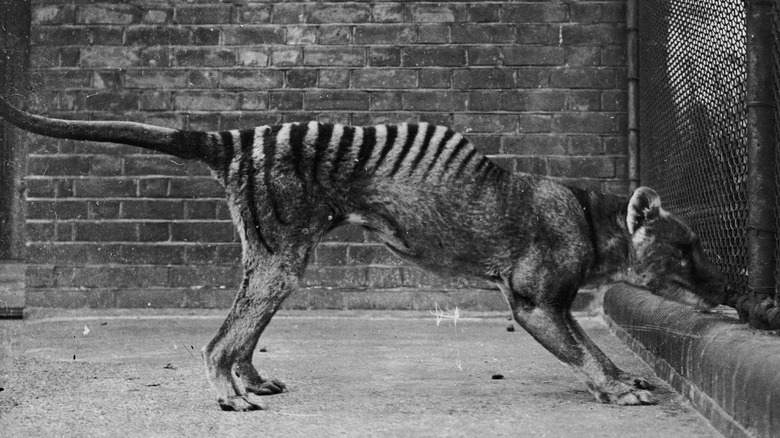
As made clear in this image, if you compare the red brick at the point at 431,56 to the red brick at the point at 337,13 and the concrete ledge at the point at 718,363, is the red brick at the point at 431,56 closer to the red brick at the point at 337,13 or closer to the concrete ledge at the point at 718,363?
the red brick at the point at 337,13

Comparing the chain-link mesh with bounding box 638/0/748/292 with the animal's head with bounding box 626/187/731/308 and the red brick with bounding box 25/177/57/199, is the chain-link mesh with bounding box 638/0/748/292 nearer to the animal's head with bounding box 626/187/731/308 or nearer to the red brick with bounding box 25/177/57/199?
the animal's head with bounding box 626/187/731/308

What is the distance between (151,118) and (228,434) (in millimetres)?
4654

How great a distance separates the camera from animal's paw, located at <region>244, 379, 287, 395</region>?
400 centimetres

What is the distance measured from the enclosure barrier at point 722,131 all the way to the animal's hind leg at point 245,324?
190 centimetres

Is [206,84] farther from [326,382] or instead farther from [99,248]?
[326,382]

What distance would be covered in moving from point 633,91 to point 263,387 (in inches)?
170

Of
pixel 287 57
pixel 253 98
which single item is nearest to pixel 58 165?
pixel 253 98

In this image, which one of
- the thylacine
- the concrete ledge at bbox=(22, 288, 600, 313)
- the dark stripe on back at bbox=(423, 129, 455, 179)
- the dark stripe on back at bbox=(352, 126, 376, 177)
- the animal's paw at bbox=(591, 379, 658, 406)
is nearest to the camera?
the animal's paw at bbox=(591, 379, 658, 406)

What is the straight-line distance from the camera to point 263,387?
13.2 ft

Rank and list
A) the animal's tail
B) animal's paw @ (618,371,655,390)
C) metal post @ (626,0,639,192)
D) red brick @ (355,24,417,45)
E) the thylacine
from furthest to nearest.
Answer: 1. red brick @ (355,24,417,45)
2. metal post @ (626,0,639,192)
3. animal's paw @ (618,371,655,390)
4. the thylacine
5. the animal's tail

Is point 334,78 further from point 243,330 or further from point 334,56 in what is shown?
point 243,330

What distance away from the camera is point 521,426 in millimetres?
3320

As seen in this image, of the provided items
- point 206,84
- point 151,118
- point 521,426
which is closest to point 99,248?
point 151,118

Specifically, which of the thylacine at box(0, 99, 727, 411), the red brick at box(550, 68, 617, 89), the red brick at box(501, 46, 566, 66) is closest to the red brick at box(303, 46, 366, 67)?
the red brick at box(501, 46, 566, 66)
